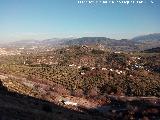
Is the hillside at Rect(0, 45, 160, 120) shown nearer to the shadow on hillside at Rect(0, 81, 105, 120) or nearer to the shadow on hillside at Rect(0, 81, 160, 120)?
the shadow on hillside at Rect(0, 81, 160, 120)

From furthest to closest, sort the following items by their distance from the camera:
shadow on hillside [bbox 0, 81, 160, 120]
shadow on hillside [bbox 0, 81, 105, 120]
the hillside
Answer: the hillside
shadow on hillside [bbox 0, 81, 160, 120]
shadow on hillside [bbox 0, 81, 105, 120]

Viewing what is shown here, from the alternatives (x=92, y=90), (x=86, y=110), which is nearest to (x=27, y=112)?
(x=86, y=110)

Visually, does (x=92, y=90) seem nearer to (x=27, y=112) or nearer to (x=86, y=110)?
(x=86, y=110)

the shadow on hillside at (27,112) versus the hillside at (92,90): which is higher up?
the shadow on hillside at (27,112)

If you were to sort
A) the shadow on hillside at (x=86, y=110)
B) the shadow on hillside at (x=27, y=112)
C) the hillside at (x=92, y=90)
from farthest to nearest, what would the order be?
the hillside at (x=92, y=90) → the shadow on hillside at (x=86, y=110) → the shadow on hillside at (x=27, y=112)

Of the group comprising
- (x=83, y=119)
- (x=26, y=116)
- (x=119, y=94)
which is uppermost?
(x=26, y=116)

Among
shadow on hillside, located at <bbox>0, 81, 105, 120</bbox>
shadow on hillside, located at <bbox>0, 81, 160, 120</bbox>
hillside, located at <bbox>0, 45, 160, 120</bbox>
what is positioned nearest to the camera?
shadow on hillside, located at <bbox>0, 81, 105, 120</bbox>

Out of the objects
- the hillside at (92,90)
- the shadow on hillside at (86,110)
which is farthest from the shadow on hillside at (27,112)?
the hillside at (92,90)

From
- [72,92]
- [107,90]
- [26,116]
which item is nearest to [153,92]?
[107,90]

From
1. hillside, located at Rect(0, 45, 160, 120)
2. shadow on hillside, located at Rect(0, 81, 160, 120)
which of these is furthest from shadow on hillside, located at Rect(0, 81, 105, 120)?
hillside, located at Rect(0, 45, 160, 120)

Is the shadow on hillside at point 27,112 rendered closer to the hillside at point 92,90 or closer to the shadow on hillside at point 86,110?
the shadow on hillside at point 86,110

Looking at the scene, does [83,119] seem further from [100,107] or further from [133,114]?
[100,107]
